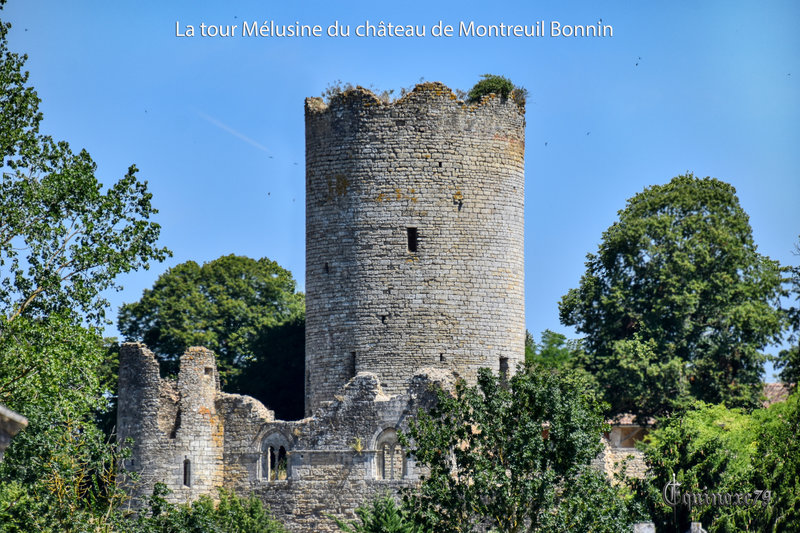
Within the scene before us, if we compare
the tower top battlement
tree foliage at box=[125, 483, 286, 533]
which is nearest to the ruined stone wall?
tree foliage at box=[125, 483, 286, 533]

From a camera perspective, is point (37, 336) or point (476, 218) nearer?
point (37, 336)

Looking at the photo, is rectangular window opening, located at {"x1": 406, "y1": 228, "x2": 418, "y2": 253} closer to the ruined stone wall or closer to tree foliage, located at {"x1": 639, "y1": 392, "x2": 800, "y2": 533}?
the ruined stone wall

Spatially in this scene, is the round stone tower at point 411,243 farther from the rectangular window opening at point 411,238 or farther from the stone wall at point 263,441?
the stone wall at point 263,441

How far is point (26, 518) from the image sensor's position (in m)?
28.4

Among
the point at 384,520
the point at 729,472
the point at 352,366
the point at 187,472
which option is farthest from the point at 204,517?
the point at 729,472

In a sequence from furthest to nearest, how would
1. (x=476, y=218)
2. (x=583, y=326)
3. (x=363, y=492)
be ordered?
(x=583, y=326)
(x=476, y=218)
(x=363, y=492)

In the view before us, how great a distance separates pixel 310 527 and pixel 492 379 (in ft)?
24.7

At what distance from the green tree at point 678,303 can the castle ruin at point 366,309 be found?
5.95 meters

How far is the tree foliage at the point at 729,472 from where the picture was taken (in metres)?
33.9

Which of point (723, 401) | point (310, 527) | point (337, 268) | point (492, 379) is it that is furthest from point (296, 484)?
point (723, 401)

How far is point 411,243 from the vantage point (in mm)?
37531

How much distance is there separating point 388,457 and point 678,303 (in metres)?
11.5

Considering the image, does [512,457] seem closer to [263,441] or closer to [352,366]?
[263,441]

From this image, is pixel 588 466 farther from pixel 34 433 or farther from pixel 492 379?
pixel 34 433
